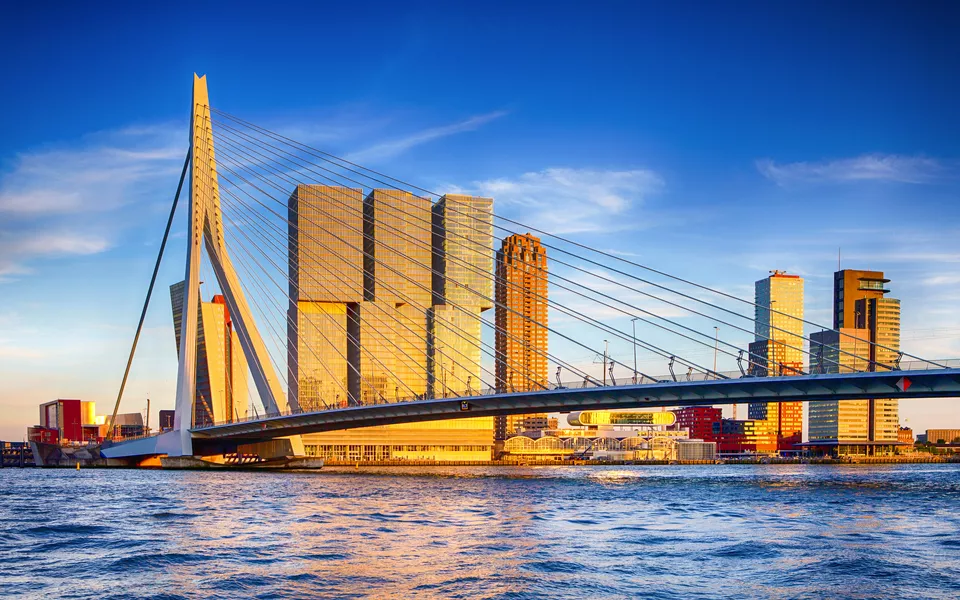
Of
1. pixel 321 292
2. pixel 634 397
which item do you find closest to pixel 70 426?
pixel 321 292

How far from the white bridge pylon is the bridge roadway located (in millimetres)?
3704

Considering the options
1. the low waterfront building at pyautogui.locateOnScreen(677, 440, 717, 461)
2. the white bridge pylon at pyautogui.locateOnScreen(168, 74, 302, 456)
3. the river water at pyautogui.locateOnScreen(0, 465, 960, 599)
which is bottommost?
the low waterfront building at pyautogui.locateOnScreen(677, 440, 717, 461)

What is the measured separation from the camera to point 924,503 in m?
42.6

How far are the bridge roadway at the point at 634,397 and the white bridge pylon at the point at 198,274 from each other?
12.2ft

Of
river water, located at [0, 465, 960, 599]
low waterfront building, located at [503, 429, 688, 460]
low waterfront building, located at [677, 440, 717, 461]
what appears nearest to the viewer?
river water, located at [0, 465, 960, 599]

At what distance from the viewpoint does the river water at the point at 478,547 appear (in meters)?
19.8

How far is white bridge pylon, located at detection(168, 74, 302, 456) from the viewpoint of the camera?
69.3 meters

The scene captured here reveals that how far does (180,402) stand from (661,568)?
60.1 m

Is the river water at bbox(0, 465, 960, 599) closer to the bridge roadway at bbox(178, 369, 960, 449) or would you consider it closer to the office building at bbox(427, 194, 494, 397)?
the bridge roadway at bbox(178, 369, 960, 449)

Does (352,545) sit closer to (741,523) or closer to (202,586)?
(202,586)

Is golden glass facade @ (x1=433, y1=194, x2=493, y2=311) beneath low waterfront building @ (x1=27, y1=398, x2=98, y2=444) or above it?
above

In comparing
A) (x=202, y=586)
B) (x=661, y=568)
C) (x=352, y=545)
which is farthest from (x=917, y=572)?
(x=202, y=586)

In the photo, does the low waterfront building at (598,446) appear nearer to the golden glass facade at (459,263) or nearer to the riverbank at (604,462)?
the riverbank at (604,462)

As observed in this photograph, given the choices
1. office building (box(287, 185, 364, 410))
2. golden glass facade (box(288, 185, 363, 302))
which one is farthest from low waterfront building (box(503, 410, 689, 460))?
golden glass facade (box(288, 185, 363, 302))
